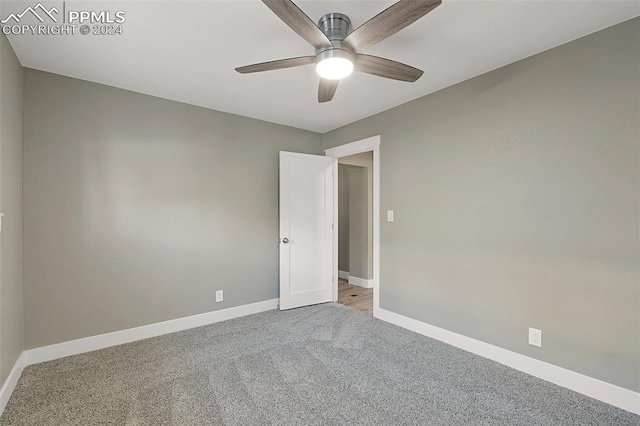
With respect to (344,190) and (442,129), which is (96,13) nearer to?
(442,129)

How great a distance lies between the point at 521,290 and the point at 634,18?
6.38 feet

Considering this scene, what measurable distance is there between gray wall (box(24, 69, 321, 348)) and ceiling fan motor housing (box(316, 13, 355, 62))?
203 centimetres

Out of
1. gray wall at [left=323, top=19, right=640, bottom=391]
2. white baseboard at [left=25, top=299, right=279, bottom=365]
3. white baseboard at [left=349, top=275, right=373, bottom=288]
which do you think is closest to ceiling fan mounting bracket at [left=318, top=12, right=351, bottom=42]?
gray wall at [left=323, top=19, right=640, bottom=391]

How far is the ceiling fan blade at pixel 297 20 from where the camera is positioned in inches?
50.1

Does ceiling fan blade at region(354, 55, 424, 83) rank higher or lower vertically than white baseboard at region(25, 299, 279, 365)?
higher

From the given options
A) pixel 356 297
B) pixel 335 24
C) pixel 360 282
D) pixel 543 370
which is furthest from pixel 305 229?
pixel 543 370

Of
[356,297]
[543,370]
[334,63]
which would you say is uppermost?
[334,63]

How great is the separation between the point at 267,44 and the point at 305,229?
237cm

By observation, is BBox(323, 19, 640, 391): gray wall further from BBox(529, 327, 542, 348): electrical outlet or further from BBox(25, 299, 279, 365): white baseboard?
BBox(25, 299, 279, 365): white baseboard

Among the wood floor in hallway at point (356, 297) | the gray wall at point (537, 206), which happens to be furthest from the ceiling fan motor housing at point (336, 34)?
the wood floor in hallway at point (356, 297)

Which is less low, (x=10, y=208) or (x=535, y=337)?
(x=10, y=208)

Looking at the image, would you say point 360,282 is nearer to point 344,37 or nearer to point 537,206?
point 537,206

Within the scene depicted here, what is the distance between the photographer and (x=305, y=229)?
391cm

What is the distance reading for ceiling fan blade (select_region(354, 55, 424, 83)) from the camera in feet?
5.84
